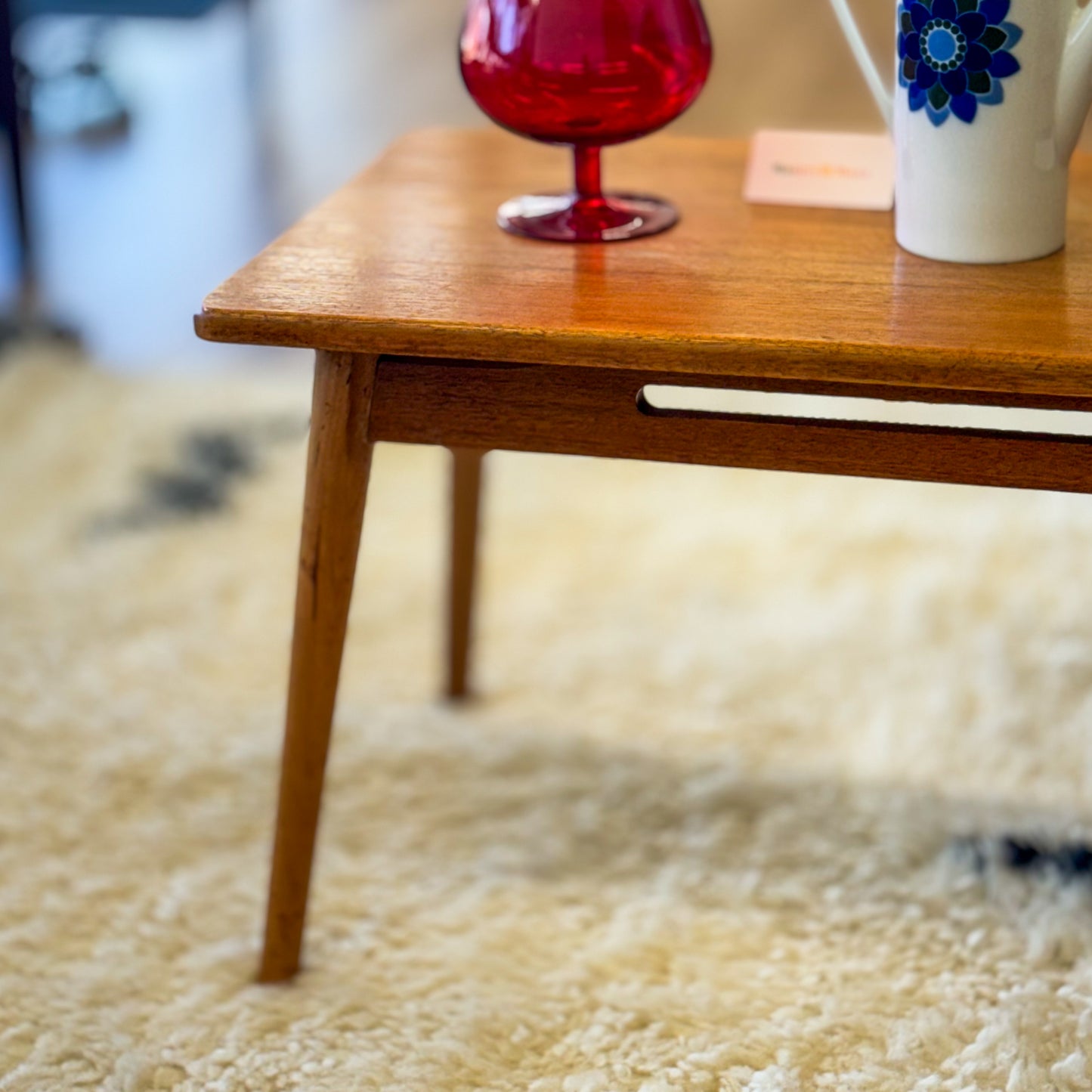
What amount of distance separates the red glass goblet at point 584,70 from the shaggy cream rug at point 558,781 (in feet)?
1.50

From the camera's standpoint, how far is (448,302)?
75cm

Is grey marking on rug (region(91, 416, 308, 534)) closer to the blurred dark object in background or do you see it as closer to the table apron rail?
the table apron rail

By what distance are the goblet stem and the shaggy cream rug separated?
462mm

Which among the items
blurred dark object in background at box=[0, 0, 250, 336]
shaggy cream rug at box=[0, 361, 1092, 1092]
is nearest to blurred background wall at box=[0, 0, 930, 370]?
blurred dark object in background at box=[0, 0, 250, 336]

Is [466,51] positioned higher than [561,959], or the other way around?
[466,51]

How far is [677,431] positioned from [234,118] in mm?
2523

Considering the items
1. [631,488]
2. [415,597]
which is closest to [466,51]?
[415,597]

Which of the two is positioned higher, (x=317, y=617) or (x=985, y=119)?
(x=985, y=119)

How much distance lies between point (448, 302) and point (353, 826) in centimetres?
48

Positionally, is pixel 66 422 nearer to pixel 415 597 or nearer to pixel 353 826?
pixel 415 597

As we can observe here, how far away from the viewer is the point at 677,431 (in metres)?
0.76

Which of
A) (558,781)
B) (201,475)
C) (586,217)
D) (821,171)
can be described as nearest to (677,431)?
(586,217)

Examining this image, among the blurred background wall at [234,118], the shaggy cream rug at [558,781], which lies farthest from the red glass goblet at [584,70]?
the blurred background wall at [234,118]

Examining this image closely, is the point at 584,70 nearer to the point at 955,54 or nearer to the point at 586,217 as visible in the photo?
the point at 586,217
